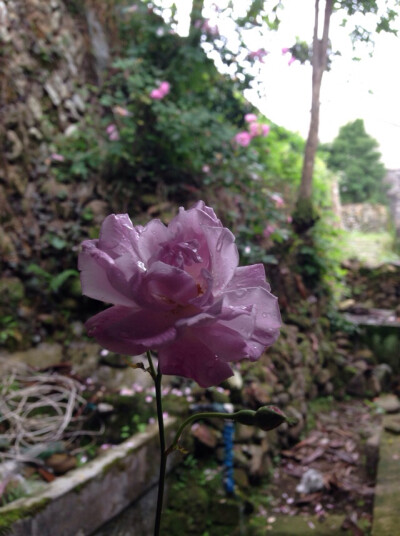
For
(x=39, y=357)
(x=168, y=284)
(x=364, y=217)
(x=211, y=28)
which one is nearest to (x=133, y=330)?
(x=168, y=284)

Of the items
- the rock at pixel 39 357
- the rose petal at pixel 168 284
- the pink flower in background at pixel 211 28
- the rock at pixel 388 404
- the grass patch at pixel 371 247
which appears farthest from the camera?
the grass patch at pixel 371 247

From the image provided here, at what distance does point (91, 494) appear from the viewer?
4.40ft

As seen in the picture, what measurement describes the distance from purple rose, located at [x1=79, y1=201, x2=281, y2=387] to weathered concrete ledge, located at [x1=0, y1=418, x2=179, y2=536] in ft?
3.27

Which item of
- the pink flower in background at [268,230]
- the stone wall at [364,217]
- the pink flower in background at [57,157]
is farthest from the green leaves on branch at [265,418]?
the stone wall at [364,217]

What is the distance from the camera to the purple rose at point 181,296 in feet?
1.14

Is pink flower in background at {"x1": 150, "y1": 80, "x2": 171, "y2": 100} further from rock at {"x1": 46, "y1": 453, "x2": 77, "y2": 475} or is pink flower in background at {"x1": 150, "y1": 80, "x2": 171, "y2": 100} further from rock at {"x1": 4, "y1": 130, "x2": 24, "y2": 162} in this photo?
rock at {"x1": 46, "y1": 453, "x2": 77, "y2": 475}

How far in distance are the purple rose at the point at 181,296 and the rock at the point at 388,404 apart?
2.40 meters

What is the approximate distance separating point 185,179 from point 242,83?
93cm

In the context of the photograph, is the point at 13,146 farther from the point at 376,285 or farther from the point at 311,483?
the point at 376,285

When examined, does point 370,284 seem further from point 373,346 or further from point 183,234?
point 183,234

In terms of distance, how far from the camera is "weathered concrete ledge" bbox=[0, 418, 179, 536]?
3.77 feet

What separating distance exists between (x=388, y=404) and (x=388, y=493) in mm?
2122

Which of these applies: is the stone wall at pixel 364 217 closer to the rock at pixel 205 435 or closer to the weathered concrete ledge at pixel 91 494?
the rock at pixel 205 435

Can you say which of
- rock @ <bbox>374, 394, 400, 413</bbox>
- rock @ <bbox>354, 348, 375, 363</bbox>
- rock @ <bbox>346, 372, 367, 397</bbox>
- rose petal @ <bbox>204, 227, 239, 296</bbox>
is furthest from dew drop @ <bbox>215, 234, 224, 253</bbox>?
rock @ <bbox>354, 348, 375, 363</bbox>
